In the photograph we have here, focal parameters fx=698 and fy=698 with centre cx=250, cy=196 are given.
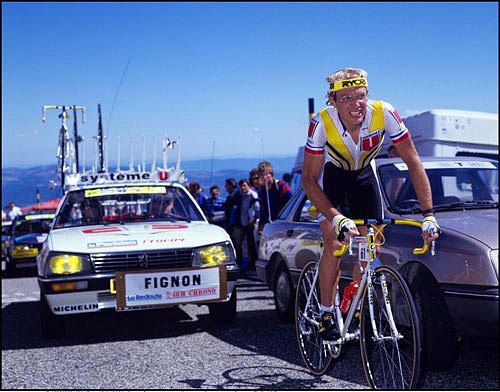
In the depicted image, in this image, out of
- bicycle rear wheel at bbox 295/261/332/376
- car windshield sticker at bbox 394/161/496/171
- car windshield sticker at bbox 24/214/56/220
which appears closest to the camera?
bicycle rear wheel at bbox 295/261/332/376

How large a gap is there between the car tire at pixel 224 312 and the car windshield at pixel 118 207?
41.9 inches

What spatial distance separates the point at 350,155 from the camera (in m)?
3.28

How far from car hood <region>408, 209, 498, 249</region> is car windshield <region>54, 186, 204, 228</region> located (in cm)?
326

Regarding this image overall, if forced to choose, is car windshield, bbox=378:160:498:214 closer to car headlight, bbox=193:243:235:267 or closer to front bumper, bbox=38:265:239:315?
car headlight, bbox=193:243:235:267

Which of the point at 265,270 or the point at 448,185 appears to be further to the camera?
the point at 265,270

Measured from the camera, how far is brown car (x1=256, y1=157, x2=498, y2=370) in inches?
152

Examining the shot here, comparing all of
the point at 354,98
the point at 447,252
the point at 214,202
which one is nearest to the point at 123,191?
the point at 447,252

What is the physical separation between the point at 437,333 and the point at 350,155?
1227 millimetres

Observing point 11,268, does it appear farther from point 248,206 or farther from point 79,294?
point 79,294

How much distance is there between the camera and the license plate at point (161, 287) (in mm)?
5531

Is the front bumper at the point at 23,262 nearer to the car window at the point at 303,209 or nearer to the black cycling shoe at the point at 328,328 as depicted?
the car window at the point at 303,209

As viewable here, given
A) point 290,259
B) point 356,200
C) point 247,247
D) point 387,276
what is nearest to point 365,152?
point 356,200

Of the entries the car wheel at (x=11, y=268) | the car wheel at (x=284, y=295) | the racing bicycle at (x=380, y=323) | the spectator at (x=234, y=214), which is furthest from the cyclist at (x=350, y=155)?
the car wheel at (x=11, y=268)

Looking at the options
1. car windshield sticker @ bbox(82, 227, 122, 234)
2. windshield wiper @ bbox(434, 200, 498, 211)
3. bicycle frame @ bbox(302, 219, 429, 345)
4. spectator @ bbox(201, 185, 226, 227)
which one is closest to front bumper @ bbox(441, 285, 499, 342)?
bicycle frame @ bbox(302, 219, 429, 345)
